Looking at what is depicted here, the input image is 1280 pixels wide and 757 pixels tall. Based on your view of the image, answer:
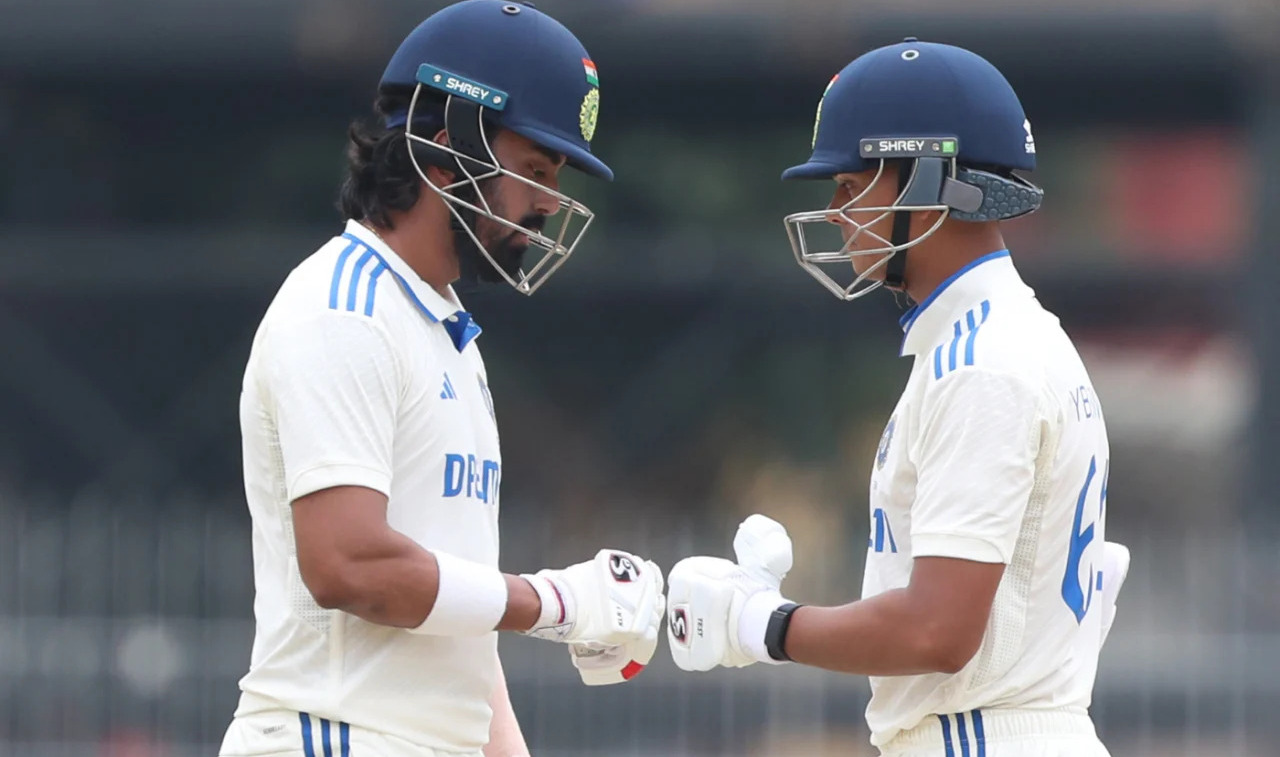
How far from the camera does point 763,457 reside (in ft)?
41.1

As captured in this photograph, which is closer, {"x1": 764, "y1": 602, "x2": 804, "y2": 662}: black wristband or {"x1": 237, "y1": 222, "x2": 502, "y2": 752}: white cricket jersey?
{"x1": 237, "y1": 222, "x2": 502, "y2": 752}: white cricket jersey

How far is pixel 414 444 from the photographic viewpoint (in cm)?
333

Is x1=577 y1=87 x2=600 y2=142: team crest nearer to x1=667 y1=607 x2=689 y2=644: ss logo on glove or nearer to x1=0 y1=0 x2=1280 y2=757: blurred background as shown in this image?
x1=667 y1=607 x2=689 y2=644: ss logo on glove

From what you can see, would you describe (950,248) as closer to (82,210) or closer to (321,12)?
(321,12)

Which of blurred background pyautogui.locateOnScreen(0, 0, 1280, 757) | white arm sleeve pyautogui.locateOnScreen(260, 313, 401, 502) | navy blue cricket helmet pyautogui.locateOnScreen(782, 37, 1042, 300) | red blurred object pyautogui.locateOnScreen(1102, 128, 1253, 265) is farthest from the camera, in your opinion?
red blurred object pyautogui.locateOnScreen(1102, 128, 1253, 265)

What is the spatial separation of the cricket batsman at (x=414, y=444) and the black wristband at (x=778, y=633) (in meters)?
0.22

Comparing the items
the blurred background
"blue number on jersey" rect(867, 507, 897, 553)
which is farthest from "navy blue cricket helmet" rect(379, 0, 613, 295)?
the blurred background

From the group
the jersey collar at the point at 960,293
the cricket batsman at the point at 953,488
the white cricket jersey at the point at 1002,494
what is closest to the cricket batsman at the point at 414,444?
the cricket batsman at the point at 953,488

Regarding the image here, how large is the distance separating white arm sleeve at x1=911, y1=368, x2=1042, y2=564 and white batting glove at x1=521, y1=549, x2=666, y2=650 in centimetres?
53

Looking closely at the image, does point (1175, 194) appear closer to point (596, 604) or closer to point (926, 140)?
point (926, 140)

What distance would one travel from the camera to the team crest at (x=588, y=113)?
370cm

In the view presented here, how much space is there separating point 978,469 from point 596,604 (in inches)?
29.1

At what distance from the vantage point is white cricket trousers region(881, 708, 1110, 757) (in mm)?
3301

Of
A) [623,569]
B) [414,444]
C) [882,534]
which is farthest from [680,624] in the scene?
[414,444]
